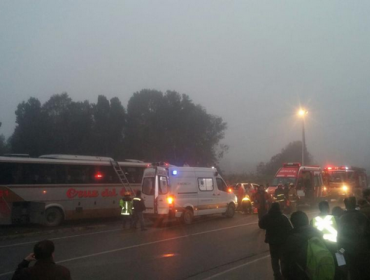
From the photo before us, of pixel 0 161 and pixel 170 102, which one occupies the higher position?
pixel 170 102

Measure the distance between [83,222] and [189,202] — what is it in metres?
6.66

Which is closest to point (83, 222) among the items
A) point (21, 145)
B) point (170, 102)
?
point (21, 145)

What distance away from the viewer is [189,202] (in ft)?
71.4

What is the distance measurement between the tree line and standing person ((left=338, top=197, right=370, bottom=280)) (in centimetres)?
4506

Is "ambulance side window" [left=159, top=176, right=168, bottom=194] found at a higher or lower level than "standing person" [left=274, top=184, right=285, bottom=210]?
higher

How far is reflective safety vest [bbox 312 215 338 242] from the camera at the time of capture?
20.8ft

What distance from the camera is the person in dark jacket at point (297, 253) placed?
5152mm

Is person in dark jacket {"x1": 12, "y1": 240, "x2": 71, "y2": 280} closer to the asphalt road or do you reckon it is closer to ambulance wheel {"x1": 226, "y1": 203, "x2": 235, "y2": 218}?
the asphalt road

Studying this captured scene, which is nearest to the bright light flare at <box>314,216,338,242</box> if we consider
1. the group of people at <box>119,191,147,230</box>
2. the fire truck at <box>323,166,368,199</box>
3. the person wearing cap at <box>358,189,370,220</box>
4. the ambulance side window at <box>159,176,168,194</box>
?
the person wearing cap at <box>358,189,370,220</box>

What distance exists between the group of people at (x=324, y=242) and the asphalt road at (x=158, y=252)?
2.37 m

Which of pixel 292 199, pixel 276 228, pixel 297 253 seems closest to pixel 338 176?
pixel 292 199

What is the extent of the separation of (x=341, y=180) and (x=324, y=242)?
32.4 m

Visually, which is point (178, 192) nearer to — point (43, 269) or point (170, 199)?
point (170, 199)

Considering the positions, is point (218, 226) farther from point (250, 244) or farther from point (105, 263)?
point (105, 263)
